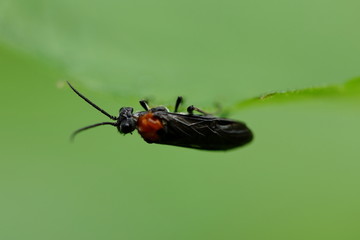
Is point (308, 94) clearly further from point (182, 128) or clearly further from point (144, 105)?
point (144, 105)

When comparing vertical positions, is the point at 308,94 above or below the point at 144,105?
below

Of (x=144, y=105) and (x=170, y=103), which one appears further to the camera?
(x=144, y=105)

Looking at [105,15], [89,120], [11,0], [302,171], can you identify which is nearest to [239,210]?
[302,171]

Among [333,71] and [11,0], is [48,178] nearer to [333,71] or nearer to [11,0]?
[11,0]

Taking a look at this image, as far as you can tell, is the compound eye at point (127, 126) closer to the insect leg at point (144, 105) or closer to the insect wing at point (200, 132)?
the insect leg at point (144, 105)

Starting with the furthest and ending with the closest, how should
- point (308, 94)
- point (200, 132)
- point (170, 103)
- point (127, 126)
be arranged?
1. point (127, 126)
2. point (200, 132)
3. point (170, 103)
4. point (308, 94)

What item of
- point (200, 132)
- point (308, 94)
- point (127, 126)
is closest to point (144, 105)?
point (127, 126)

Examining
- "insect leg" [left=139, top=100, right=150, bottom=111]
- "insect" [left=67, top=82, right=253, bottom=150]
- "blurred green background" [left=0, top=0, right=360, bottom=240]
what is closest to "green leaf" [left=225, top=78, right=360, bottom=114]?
"blurred green background" [left=0, top=0, right=360, bottom=240]
